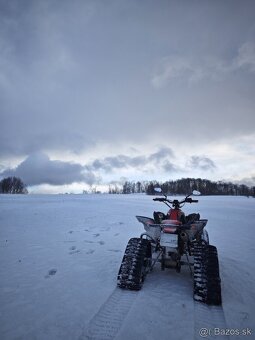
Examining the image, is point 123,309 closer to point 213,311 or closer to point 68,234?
point 213,311

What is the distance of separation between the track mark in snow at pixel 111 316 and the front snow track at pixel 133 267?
0.16m

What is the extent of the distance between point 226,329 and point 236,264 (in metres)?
3.59

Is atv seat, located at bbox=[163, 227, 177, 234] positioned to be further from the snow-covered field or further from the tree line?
the tree line

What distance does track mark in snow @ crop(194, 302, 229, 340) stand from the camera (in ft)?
12.0

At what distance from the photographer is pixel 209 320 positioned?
401 centimetres

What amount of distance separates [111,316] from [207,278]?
6.36 feet

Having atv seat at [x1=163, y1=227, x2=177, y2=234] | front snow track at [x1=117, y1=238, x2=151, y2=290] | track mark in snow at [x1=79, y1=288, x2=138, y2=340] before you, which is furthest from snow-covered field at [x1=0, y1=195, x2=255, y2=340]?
atv seat at [x1=163, y1=227, x2=177, y2=234]

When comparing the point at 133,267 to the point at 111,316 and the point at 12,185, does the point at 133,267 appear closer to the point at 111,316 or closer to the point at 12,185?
the point at 111,316

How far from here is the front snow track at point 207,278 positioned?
4.49 meters

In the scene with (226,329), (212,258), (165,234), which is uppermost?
(165,234)

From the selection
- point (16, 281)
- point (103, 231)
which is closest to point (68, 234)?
point (103, 231)

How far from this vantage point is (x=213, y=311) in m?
4.28

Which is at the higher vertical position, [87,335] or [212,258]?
[212,258]

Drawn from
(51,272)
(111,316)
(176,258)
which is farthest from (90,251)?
(111,316)
